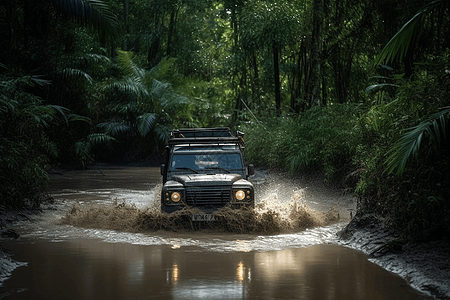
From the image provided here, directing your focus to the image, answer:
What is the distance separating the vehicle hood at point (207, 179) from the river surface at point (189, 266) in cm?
83

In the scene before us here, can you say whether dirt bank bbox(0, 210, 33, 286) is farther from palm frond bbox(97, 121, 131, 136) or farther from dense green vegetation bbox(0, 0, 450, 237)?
palm frond bbox(97, 121, 131, 136)

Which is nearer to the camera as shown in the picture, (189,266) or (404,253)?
(189,266)

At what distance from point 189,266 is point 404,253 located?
112 inches

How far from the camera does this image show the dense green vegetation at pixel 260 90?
26.5ft

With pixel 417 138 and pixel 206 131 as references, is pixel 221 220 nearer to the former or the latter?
pixel 206 131

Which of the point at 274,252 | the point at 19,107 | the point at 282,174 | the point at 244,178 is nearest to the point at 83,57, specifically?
the point at 282,174

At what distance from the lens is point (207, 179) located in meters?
10.3

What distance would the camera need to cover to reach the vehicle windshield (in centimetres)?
1108

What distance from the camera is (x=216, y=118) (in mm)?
39562

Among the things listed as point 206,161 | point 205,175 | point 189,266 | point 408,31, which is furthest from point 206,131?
point 408,31

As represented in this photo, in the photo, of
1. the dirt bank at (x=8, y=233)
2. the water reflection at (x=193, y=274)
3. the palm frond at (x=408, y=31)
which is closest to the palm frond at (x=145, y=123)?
the dirt bank at (x=8, y=233)

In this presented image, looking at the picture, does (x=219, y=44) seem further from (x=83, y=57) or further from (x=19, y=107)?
(x=19, y=107)

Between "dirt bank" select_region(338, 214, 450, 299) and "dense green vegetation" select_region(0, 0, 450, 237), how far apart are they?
25 cm

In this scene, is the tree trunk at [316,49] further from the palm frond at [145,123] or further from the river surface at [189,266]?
the palm frond at [145,123]
